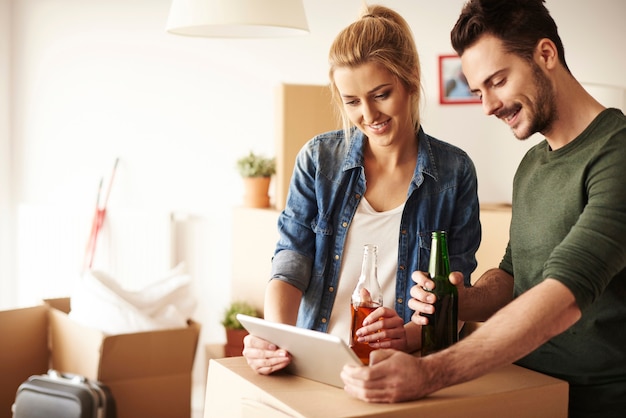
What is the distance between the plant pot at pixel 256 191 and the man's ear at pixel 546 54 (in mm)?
2292

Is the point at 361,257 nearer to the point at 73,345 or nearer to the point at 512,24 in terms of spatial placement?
the point at 512,24

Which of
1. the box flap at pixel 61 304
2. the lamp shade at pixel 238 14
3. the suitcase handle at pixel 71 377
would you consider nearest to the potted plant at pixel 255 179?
the box flap at pixel 61 304

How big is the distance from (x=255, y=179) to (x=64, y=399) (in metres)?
1.32

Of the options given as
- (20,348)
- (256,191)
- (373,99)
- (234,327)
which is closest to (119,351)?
(20,348)

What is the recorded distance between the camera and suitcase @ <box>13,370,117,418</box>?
2.66 metres

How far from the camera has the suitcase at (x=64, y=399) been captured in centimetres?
266

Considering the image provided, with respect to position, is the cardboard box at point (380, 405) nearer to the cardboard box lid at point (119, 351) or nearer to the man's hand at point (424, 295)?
the man's hand at point (424, 295)

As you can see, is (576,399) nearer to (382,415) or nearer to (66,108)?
(382,415)

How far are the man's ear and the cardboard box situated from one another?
20.6 inches

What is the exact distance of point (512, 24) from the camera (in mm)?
1376

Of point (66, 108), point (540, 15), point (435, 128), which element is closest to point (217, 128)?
point (66, 108)

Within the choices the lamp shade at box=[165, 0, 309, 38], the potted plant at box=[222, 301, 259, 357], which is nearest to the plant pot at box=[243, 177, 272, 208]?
the potted plant at box=[222, 301, 259, 357]

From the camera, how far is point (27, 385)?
2.73 m

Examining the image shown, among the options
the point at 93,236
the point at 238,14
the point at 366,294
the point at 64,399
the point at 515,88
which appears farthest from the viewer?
the point at 93,236
